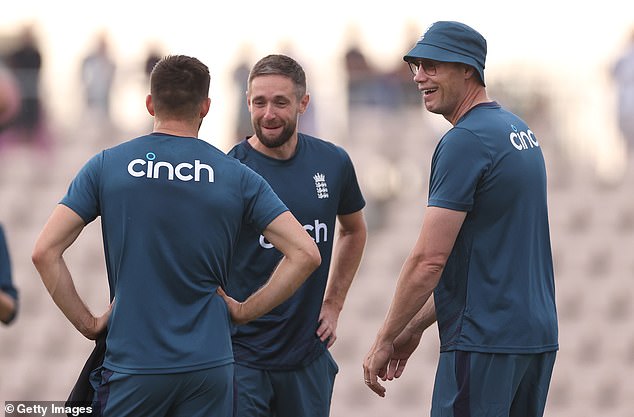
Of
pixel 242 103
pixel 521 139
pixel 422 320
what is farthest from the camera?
pixel 242 103

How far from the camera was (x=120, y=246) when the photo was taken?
4773mm

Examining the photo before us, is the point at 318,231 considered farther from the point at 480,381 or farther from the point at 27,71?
the point at 27,71

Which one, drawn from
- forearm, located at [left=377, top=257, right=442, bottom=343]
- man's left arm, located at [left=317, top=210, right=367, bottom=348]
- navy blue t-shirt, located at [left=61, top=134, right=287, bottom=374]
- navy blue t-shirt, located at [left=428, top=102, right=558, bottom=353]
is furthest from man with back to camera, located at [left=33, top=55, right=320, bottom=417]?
man's left arm, located at [left=317, top=210, right=367, bottom=348]

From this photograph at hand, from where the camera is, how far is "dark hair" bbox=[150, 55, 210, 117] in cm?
489

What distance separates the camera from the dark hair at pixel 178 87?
4887mm

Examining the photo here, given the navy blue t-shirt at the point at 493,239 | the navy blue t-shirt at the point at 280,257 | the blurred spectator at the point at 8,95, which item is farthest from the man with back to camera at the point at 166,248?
the blurred spectator at the point at 8,95

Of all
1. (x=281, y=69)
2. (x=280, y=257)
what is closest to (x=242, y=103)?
(x=281, y=69)

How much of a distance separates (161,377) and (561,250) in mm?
10020

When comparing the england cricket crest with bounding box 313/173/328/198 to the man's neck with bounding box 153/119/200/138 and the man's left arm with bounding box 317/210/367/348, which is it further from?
the man's neck with bounding box 153/119/200/138

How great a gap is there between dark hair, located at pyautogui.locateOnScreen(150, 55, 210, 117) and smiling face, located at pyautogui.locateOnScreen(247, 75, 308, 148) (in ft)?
3.42

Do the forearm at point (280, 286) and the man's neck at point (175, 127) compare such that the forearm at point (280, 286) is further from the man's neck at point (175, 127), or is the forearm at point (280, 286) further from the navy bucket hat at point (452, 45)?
the navy bucket hat at point (452, 45)

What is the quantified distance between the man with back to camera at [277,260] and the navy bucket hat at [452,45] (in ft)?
2.96

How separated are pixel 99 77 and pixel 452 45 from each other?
9285 millimetres

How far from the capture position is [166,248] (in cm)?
476
